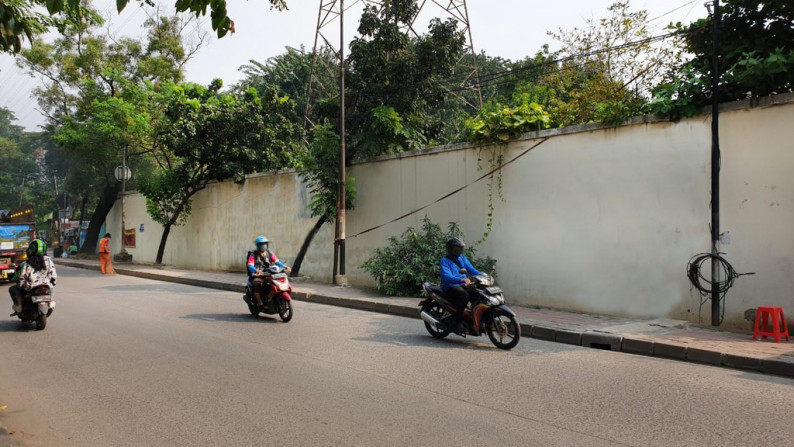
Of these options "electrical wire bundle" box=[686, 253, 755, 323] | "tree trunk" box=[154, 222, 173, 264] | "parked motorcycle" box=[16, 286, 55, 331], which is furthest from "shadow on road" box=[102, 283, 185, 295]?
"electrical wire bundle" box=[686, 253, 755, 323]

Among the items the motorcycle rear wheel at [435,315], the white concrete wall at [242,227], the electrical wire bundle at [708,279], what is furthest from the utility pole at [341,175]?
the electrical wire bundle at [708,279]

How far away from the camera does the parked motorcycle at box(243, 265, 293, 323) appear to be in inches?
384

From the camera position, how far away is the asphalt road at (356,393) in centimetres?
430

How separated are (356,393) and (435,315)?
3170mm

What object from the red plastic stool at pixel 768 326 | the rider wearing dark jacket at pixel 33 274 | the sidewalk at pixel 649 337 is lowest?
the sidewalk at pixel 649 337

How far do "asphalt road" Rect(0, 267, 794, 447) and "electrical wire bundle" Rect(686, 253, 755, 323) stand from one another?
240 cm

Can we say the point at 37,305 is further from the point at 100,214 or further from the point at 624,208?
the point at 100,214

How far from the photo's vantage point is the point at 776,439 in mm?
4164

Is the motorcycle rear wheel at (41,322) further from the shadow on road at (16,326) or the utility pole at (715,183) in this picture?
the utility pole at (715,183)

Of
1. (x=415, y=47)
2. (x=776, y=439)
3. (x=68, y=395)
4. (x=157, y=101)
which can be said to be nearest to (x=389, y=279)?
(x=415, y=47)

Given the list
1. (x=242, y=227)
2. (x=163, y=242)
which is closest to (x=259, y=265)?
(x=242, y=227)

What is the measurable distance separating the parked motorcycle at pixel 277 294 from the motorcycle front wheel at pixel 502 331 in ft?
12.2

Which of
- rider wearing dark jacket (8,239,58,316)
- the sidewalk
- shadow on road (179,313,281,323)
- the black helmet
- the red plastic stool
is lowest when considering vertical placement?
shadow on road (179,313,281,323)

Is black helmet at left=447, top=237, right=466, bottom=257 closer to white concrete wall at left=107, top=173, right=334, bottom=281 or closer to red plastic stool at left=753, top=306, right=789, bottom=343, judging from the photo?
red plastic stool at left=753, top=306, right=789, bottom=343
